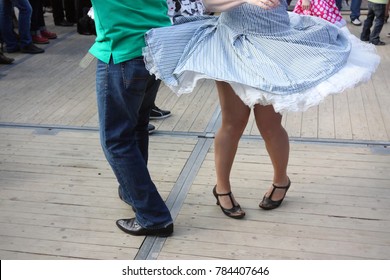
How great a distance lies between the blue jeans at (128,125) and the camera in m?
2.38

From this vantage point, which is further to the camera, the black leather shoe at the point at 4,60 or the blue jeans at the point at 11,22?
the blue jeans at the point at 11,22

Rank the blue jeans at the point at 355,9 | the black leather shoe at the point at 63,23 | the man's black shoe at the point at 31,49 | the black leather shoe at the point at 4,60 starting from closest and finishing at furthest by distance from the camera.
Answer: the black leather shoe at the point at 4,60 → the man's black shoe at the point at 31,49 → the blue jeans at the point at 355,9 → the black leather shoe at the point at 63,23

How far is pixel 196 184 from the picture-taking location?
3260 millimetres

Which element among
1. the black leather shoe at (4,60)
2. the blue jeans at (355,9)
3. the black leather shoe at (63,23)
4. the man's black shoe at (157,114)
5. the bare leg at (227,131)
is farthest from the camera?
the black leather shoe at (63,23)

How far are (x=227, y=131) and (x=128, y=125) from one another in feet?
1.86

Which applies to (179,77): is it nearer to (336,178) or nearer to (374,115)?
(336,178)

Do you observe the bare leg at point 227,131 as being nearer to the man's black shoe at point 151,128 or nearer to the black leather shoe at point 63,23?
the man's black shoe at point 151,128

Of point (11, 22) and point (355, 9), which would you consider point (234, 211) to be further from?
point (355, 9)

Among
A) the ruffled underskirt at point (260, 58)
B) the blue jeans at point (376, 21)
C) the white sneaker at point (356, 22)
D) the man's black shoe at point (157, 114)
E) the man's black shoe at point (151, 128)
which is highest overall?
the ruffled underskirt at point (260, 58)

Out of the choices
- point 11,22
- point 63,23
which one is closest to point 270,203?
point 11,22

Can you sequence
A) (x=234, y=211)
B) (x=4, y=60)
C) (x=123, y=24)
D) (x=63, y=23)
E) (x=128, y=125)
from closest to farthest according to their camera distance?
(x=123, y=24) < (x=128, y=125) < (x=234, y=211) < (x=4, y=60) < (x=63, y=23)

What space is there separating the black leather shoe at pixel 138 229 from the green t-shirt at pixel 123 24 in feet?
2.96

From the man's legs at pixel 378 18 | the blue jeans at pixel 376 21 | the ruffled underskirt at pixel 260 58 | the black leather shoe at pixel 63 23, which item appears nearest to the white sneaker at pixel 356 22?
the blue jeans at pixel 376 21
